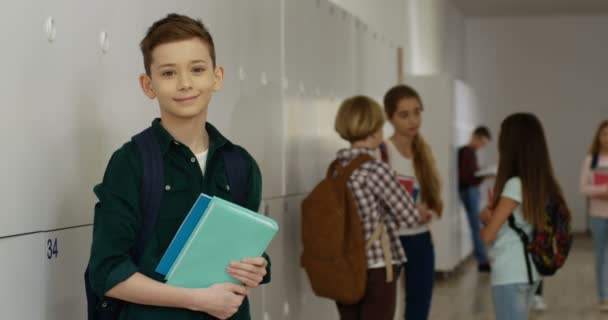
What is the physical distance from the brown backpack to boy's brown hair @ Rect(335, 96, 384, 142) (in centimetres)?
12

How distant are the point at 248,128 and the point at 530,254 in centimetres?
127

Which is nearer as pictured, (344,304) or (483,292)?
(344,304)

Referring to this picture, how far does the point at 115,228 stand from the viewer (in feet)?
6.40

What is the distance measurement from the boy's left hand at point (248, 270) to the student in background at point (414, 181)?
2776 millimetres

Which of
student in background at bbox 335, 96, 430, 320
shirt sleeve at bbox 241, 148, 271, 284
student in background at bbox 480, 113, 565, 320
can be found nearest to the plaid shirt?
student in background at bbox 335, 96, 430, 320

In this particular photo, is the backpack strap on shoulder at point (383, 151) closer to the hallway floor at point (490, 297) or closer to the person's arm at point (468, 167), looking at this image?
the hallway floor at point (490, 297)

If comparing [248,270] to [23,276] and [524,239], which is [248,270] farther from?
[524,239]

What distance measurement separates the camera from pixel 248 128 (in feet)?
13.0

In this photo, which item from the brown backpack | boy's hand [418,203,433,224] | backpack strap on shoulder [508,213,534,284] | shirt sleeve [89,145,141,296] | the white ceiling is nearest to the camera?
shirt sleeve [89,145,141,296]

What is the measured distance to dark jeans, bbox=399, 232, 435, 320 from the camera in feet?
15.7

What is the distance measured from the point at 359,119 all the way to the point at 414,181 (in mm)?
829

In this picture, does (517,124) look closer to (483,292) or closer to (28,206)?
(28,206)

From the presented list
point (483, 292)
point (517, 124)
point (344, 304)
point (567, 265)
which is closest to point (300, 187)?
point (344, 304)

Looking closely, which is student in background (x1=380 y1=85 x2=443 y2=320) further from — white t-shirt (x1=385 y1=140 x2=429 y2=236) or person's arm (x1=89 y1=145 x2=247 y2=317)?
person's arm (x1=89 y1=145 x2=247 y2=317)
